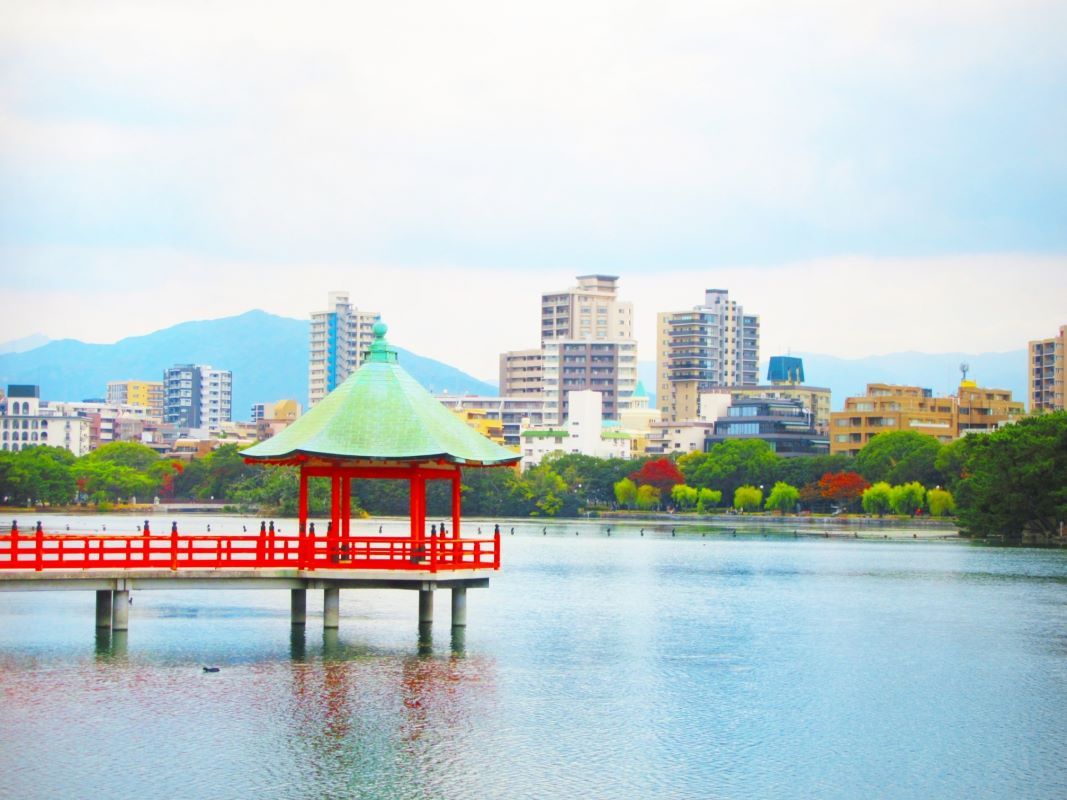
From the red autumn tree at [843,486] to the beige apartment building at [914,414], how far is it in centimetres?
2475

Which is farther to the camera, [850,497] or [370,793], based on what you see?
[850,497]

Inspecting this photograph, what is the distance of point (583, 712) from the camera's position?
102 feet

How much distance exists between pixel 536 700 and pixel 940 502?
109055 mm

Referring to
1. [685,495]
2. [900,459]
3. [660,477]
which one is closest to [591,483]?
[660,477]

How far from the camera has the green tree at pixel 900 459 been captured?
144875 mm

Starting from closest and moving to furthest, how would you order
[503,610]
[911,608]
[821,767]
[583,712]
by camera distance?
[821,767] < [583,712] < [503,610] < [911,608]

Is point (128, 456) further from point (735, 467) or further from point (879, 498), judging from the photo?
point (879, 498)

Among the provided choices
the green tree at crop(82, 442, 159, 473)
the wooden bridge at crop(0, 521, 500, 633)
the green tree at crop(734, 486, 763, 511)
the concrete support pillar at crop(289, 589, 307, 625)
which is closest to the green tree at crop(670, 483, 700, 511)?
the green tree at crop(734, 486, 763, 511)

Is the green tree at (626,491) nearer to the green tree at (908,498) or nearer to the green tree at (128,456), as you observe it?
the green tree at (908,498)

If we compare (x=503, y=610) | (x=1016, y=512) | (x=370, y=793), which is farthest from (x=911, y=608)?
(x=1016, y=512)

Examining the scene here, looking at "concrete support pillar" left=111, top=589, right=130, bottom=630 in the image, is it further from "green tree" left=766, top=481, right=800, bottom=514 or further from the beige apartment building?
the beige apartment building

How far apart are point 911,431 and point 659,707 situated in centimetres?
13440

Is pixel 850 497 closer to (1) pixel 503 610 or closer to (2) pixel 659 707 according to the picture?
(1) pixel 503 610

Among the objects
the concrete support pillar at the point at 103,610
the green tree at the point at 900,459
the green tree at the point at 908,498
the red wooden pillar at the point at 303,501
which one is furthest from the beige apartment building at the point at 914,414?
the concrete support pillar at the point at 103,610
